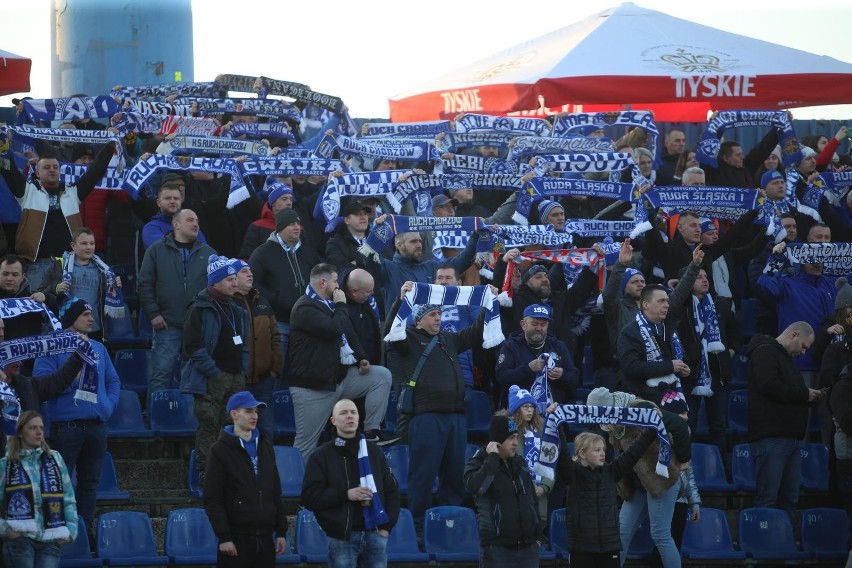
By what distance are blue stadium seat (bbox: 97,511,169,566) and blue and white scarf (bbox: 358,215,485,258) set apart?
3603mm

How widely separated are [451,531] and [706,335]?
3.35 meters

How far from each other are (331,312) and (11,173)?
11.9 ft

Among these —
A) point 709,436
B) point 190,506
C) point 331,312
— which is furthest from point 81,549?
point 709,436

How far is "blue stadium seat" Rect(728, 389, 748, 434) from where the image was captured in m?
14.6

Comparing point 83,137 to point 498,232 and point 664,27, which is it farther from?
point 664,27

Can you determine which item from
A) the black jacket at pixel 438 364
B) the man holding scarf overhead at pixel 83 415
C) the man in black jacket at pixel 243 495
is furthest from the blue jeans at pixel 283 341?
the man in black jacket at pixel 243 495

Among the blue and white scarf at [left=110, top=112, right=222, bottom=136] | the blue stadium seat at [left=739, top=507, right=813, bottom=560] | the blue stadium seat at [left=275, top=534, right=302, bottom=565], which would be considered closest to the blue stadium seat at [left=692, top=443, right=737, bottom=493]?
the blue stadium seat at [left=739, top=507, right=813, bottom=560]

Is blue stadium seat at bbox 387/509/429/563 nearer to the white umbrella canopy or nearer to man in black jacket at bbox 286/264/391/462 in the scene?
man in black jacket at bbox 286/264/391/462

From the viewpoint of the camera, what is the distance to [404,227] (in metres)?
13.9

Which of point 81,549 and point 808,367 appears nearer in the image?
point 81,549

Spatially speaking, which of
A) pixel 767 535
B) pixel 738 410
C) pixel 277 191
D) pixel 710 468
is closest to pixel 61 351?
pixel 277 191

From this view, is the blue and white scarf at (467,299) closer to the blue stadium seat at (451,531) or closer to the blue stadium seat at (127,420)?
the blue stadium seat at (451,531)

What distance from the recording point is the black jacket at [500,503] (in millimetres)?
10711

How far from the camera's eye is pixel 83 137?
49.1 ft
